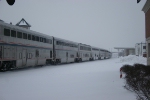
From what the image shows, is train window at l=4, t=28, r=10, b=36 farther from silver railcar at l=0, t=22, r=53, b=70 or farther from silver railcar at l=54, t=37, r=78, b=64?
silver railcar at l=54, t=37, r=78, b=64

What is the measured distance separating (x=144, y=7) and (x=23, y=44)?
496 inches

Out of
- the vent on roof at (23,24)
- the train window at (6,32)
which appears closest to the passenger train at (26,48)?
the train window at (6,32)

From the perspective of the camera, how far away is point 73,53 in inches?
1379

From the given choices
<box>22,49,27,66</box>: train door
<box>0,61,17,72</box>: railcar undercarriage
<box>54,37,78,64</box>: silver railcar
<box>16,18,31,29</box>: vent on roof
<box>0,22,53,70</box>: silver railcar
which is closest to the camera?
<box>0,22,53,70</box>: silver railcar

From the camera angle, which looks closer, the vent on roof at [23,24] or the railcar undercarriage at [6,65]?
the railcar undercarriage at [6,65]

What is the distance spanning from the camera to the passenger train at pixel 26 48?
14.8 metres

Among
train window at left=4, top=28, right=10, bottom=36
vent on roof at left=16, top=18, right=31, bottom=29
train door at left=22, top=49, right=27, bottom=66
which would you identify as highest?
vent on roof at left=16, top=18, right=31, bottom=29

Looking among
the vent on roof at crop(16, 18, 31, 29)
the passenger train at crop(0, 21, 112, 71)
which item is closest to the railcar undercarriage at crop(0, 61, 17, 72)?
the passenger train at crop(0, 21, 112, 71)

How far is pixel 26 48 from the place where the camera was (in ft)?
59.4

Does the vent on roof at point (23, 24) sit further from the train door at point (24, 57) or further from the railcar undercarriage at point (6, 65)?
the railcar undercarriage at point (6, 65)

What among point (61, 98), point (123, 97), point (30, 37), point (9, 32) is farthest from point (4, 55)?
point (123, 97)

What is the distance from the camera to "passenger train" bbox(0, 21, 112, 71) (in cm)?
1480

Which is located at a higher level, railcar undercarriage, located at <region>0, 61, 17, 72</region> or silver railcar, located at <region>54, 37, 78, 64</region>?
silver railcar, located at <region>54, 37, 78, 64</region>

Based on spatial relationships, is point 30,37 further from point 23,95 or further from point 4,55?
point 23,95
